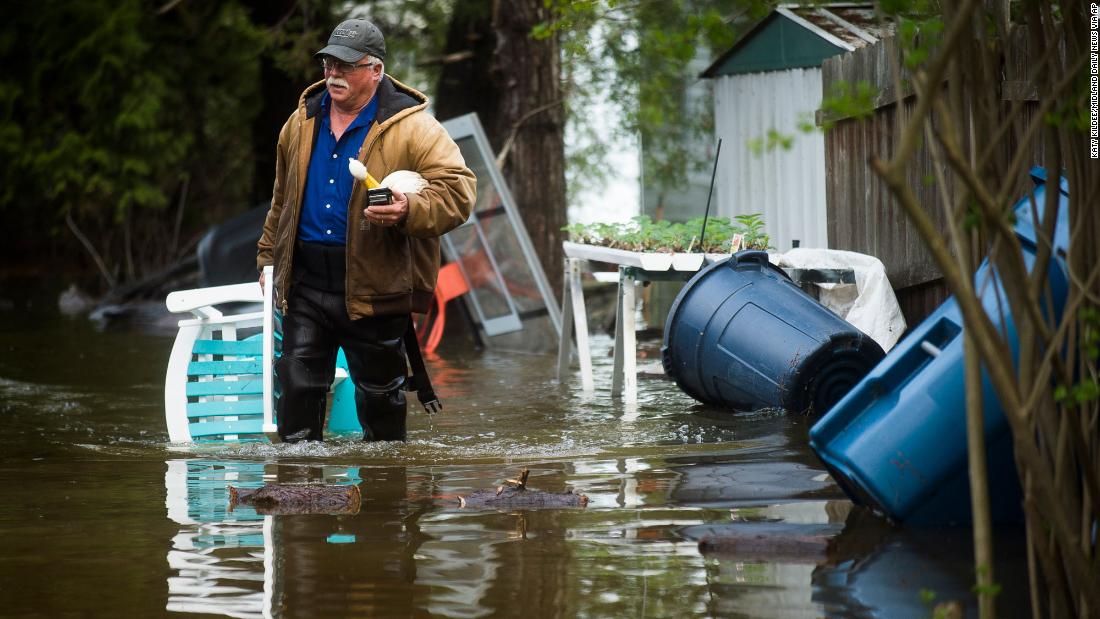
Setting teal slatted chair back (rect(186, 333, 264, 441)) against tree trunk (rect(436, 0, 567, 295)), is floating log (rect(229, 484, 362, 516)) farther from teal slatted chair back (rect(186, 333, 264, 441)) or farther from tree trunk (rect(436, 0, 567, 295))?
tree trunk (rect(436, 0, 567, 295))

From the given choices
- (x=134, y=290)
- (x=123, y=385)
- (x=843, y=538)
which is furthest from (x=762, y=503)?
(x=134, y=290)

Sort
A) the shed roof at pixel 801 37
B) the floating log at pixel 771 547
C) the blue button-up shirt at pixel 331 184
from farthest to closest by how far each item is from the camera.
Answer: the shed roof at pixel 801 37 < the blue button-up shirt at pixel 331 184 < the floating log at pixel 771 547

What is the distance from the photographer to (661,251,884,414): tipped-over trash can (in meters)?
6.96

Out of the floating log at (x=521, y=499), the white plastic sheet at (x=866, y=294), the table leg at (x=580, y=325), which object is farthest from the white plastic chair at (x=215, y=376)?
the white plastic sheet at (x=866, y=294)

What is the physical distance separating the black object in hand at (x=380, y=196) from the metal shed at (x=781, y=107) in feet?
14.3

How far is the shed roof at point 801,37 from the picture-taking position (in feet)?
33.8

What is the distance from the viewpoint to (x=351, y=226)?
6.10 meters

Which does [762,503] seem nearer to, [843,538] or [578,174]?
[843,538]

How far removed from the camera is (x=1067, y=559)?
322 centimetres

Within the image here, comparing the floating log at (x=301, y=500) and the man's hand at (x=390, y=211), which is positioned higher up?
the man's hand at (x=390, y=211)

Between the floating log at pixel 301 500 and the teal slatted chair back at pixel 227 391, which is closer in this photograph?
the floating log at pixel 301 500

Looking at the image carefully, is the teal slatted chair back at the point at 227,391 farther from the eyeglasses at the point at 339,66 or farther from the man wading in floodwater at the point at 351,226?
the eyeglasses at the point at 339,66

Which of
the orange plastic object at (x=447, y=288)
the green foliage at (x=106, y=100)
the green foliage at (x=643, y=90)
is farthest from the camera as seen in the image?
the green foliage at (x=106, y=100)

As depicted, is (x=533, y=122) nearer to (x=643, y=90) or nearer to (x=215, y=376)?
(x=643, y=90)
